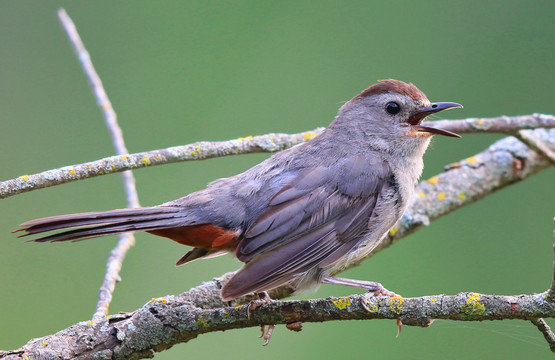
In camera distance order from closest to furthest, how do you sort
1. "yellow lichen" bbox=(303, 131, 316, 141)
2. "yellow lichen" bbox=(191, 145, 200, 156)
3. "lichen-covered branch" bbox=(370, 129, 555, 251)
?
"yellow lichen" bbox=(191, 145, 200, 156) < "yellow lichen" bbox=(303, 131, 316, 141) < "lichen-covered branch" bbox=(370, 129, 555, 251)

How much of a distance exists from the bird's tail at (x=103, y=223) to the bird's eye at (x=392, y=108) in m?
1.43

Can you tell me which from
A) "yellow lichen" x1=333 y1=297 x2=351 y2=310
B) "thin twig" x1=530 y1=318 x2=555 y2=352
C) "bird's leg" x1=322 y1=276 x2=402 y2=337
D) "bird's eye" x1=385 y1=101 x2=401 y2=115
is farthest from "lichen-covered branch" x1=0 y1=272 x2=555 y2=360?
"bird's eye" x1=385 y1=101 x2=401 y2=115

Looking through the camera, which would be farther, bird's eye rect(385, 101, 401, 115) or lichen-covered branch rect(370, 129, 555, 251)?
lichen-covered branch rect(370, 129, 555, 251)

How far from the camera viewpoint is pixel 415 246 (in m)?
4.61

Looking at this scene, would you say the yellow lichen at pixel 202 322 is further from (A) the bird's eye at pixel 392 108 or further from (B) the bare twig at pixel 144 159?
(A) the bird's eye at pixel 392 108

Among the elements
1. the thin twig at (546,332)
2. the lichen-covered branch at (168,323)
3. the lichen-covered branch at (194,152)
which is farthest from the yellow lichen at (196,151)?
the thin twig at (546,332)

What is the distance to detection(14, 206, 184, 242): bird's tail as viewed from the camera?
2.51 m

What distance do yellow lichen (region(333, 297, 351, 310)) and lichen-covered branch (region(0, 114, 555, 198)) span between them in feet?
3.50

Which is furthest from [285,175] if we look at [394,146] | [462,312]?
[462,312]

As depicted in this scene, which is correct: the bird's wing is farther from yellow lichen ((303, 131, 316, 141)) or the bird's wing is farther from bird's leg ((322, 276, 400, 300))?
yellow lichen ((303, 131, 316, 141))

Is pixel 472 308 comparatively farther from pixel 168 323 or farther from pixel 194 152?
pixel 194 152

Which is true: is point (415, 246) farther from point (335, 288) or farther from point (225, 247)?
point (225, 247)

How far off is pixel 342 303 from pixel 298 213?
63cm

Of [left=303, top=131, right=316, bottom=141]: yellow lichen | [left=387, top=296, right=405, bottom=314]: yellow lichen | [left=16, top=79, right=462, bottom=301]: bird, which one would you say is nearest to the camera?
[left=387, top=296, right=405, bottom=314]: yellow lichen
